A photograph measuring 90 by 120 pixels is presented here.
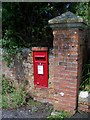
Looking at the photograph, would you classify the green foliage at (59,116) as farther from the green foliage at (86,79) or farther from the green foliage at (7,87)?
the green foliage at (7,87)

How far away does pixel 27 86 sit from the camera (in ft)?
18.4

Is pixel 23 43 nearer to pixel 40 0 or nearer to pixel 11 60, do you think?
pixel 11 60

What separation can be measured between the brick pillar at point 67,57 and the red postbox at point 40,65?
67 cm

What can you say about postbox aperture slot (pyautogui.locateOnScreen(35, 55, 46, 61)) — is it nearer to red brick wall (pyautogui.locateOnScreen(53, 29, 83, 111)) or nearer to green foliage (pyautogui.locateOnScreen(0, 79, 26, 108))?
red brick wall (pyautogui.locateOnScreen(53, 29, 83, 111))

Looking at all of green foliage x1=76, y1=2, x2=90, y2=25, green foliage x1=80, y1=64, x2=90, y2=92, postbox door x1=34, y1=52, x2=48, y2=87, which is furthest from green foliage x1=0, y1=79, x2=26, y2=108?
green foliage x1=76, y1=2, x2=90, y2=25

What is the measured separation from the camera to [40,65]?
517cm

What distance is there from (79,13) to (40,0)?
1840 mm

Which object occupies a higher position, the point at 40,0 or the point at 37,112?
the point at 40,0

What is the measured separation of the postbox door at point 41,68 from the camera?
5126mm

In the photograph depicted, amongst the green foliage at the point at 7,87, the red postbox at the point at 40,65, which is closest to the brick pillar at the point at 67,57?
the red postbox at the point at 40,65

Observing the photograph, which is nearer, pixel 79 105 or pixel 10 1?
pixel 79 105

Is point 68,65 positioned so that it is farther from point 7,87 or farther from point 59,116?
point 7,87

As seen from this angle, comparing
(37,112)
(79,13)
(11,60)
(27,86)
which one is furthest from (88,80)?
(79,13)

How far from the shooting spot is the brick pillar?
4241mm
